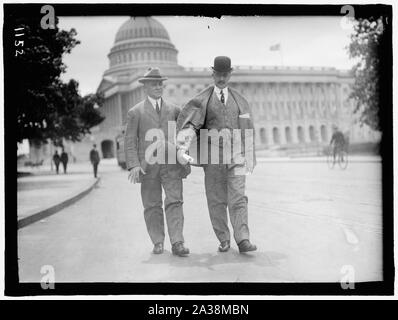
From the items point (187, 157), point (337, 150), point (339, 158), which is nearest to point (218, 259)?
point (187, 157)

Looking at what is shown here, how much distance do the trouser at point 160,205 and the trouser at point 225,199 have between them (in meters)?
0.37

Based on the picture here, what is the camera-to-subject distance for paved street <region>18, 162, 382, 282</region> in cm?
684

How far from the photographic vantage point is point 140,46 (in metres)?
8.27

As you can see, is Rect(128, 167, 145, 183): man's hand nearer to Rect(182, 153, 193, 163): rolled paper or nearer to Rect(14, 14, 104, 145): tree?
Rect(182, 153, 193, 163): rolled paper

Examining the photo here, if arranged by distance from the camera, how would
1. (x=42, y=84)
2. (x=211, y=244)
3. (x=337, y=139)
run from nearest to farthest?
(x=211, y=244) < (x=337, y=139) < (x=42, y=84)

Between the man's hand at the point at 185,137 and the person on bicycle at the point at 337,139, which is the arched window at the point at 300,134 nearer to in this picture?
the person on bicycle at the point at 337,139

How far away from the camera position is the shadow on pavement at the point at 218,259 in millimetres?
6844

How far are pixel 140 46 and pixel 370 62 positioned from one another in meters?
3.05

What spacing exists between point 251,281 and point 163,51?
3.26 m

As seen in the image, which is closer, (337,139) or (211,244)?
(211,244)

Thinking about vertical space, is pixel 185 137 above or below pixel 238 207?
above

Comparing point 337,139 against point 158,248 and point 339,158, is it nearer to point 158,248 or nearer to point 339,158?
point 339,158

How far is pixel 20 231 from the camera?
7730 millimetres

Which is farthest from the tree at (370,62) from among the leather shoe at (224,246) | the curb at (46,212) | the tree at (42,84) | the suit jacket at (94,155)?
the suit jacket at (94,155)
